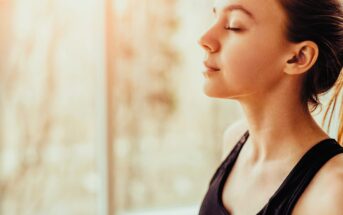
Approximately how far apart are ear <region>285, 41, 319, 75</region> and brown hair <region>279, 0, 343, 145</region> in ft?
0.04

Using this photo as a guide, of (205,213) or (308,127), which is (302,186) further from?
(205,213)

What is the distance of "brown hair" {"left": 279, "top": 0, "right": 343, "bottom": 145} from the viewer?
105cm

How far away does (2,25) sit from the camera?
84.9 inches

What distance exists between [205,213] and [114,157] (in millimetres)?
1095

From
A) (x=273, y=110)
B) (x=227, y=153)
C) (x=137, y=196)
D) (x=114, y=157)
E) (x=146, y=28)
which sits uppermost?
(x=146, y=28)

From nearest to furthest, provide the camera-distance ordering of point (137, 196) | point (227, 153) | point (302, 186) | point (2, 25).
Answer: point (302, 186) → point (227, 153) → point (2, 25) → point (137, 196)

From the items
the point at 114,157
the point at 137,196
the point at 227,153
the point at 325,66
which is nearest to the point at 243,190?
the point at 227,153

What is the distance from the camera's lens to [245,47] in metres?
1.10

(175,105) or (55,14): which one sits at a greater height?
(55,14)

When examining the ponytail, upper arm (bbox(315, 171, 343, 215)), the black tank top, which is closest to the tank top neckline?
the black tank top

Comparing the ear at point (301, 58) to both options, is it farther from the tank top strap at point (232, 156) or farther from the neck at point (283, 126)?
the tank top strap at point (232, 156)

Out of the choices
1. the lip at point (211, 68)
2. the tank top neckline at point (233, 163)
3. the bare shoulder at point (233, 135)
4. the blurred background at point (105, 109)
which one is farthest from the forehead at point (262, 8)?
the blurred background at point (105, 109)

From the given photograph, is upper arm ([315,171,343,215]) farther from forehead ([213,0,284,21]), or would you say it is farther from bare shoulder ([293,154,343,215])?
forehead ([213,0,284,21])

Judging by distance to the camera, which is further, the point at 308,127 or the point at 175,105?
the point at 175,105
